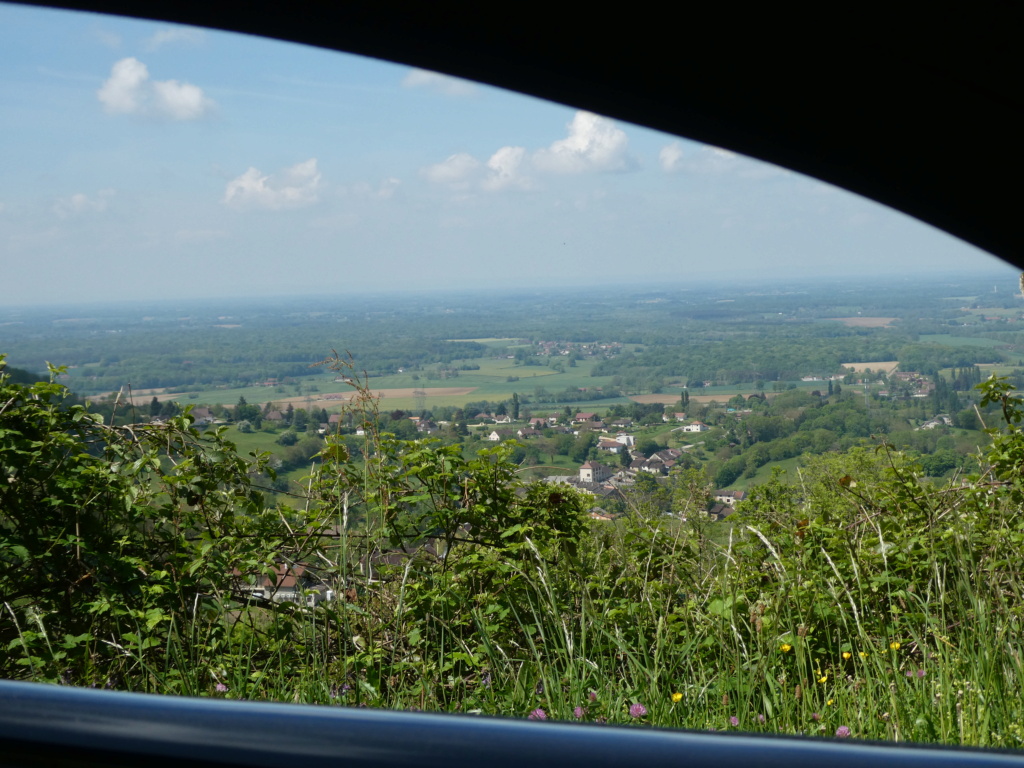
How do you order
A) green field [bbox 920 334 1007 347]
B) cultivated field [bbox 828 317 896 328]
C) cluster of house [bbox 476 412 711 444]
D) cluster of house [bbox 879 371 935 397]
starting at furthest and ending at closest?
1. cultivated field [bbox 828 317 896 328]
2. green field [bbox 920 334 1007 347]
3. cluster of house [bbox 879 371 935 397]
4. cluster of house [bbox 476 412 711 444]

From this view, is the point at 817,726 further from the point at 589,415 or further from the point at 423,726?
the point at 589,415

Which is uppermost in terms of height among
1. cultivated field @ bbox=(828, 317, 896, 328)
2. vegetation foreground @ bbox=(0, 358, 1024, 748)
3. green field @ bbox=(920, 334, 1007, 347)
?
cultivated field @ bbox=(828, 317, 896, 328)

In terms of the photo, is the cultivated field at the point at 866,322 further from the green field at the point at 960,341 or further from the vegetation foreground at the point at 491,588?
the vegetation foreground at the point at 491,588

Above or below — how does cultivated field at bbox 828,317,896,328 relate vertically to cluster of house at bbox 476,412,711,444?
above

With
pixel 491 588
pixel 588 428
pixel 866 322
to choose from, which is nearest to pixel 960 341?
pixel 866 322

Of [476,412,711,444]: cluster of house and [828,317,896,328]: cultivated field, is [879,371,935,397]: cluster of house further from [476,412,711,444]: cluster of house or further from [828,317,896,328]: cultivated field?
[828,317,896,328]: cultivated field

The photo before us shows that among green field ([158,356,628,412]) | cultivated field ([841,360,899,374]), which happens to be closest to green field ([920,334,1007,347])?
cultivated field ([841,360,899,374])

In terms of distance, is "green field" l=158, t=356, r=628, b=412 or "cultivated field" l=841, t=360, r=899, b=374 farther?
"cultivated field" l=841, t=360, r=899, b=374

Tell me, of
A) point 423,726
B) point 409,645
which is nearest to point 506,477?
point 409,645

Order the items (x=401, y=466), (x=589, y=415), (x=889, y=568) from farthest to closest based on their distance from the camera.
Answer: (x=589, y=415) → (x=401, y=466) → (x=889, y=568)
